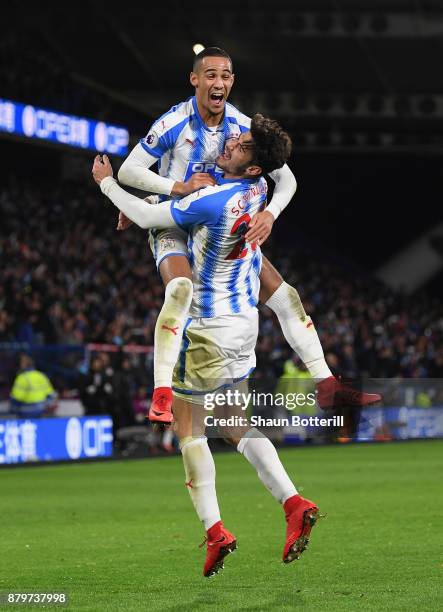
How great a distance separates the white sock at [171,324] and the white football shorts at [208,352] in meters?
0.24

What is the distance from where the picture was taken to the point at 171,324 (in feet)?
23.5

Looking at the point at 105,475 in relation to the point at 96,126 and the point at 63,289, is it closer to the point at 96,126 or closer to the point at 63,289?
the point at 63,289

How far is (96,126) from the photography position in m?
29.5

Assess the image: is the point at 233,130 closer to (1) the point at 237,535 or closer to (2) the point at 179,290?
(2) the point at 179,290

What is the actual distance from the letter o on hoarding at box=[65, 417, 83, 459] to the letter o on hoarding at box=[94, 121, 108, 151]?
1045 cm

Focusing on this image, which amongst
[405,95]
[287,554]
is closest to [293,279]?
[405,95]

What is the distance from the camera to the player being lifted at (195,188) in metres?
7.13

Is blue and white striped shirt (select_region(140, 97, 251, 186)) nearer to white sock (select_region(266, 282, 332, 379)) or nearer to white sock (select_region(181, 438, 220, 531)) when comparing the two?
white sock (select_region(266, 282, 332, 379))

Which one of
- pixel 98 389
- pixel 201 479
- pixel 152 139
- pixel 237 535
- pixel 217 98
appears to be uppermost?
pixel 217 98

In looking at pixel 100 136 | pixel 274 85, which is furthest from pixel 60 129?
pixel 274 85

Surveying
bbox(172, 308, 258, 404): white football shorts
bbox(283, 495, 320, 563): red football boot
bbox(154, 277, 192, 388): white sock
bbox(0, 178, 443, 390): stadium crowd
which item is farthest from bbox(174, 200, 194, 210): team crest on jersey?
bbox(0, 178, 443, 390): stadium crowd

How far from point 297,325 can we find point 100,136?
2250 cm

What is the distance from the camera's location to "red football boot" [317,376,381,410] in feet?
24.6

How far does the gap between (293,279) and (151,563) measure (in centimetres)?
2841
